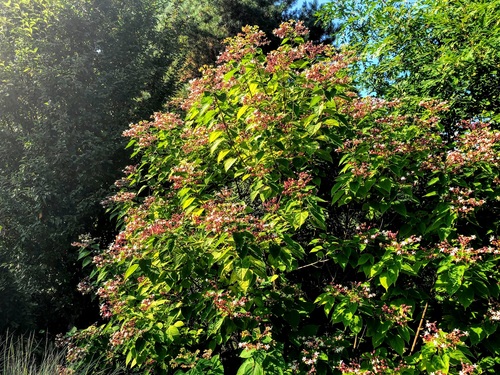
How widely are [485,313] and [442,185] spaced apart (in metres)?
0.72

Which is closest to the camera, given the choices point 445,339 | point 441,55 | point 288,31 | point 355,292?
point 445,339

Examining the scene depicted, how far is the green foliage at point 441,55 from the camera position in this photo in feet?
9.36

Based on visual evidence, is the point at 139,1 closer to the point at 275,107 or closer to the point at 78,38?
the point at 78,38

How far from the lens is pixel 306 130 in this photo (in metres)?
2.33

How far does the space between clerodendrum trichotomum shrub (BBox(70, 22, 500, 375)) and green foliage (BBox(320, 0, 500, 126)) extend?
2.25 ft

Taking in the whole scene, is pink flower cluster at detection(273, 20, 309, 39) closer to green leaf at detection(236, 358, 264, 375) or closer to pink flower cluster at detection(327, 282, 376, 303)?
pink flower cluster at detection(327, 282, 376, 303)

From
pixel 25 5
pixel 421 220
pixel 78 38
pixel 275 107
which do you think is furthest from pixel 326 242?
pixel 25 5

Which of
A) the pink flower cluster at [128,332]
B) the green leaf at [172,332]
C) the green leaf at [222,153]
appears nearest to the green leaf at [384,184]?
the green leaf at [222,153]

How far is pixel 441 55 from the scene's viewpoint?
3025mm

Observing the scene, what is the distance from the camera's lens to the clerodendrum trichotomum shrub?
189 cm

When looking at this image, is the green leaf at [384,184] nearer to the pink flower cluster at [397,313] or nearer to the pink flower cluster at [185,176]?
the pink flower cluster at [397,313]

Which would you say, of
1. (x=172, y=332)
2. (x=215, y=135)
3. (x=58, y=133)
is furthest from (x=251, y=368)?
(x=58, y=133)

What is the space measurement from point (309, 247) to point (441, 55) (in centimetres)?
193

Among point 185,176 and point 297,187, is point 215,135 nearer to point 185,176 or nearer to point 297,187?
point 185,176
